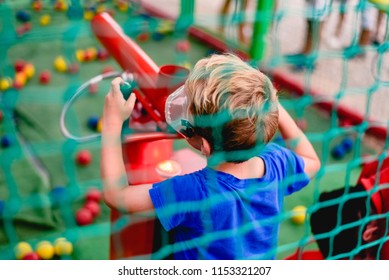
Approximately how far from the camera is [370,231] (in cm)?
121

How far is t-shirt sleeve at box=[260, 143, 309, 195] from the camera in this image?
93 centimetres

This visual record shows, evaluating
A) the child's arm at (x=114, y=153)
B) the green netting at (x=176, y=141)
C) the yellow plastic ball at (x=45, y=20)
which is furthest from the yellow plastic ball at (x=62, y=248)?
the yellow plastic ball at (x=45, y=20)

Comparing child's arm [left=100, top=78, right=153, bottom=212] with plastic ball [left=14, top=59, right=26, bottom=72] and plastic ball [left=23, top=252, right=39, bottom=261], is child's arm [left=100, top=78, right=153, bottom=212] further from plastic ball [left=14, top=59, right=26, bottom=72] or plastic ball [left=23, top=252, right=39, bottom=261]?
plastic ball [left=14, top=59, right=26, bottom=72]

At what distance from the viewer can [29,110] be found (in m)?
1.96

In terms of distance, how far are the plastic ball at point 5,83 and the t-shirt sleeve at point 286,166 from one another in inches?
56.4

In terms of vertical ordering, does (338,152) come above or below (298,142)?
below

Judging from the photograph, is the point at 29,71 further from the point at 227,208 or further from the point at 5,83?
the point at 227,208

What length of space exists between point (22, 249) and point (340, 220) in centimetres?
76

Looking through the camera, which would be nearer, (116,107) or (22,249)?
(116,107)

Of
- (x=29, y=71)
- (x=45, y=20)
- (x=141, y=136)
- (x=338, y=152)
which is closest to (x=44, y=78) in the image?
(x=29, y=71)

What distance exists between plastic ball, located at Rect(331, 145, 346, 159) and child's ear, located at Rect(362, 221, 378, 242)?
70cm

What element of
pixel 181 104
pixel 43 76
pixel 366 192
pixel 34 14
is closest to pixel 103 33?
pixel 181 104

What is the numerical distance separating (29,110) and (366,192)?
122 centimetres
